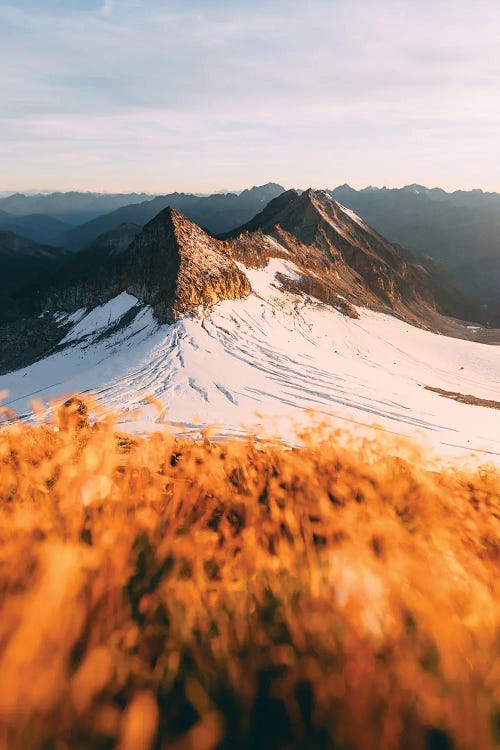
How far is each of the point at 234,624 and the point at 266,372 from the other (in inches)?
899

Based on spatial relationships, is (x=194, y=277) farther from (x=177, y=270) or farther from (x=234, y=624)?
(x=234, y=624)

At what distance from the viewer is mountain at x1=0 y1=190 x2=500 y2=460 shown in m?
19.7

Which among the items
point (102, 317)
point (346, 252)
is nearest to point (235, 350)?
point (102, 317)

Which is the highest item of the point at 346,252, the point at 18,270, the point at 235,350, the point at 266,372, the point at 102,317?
the point at 346,252

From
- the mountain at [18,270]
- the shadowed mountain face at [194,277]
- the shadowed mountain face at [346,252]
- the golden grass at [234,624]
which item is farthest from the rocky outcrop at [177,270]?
the mountain at [18,270]

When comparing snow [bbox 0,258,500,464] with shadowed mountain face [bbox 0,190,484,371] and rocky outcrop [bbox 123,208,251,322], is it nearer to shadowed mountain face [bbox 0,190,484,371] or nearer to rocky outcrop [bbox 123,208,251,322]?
rocky outcrop [bbox 123,208,251,322]

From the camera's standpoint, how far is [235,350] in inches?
1049

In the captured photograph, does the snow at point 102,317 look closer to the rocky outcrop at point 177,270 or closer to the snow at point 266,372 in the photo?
the snow at point 266,372

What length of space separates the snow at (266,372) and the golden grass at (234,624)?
8.12m

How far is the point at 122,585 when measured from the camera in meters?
1.63

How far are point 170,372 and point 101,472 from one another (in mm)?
20105

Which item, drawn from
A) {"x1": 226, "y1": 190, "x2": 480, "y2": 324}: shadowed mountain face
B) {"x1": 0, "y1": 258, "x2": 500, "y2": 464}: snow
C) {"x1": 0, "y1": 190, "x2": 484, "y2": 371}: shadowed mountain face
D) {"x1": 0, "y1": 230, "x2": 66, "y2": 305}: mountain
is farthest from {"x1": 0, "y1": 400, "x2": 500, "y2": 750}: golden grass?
{"x1": 0, "y1": 230, "x2": 66, "y2": 305}: mountain

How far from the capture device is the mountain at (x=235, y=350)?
64.6ft

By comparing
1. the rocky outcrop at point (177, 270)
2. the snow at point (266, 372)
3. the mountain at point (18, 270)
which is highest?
the rocky outcrop at point (177, 270)
